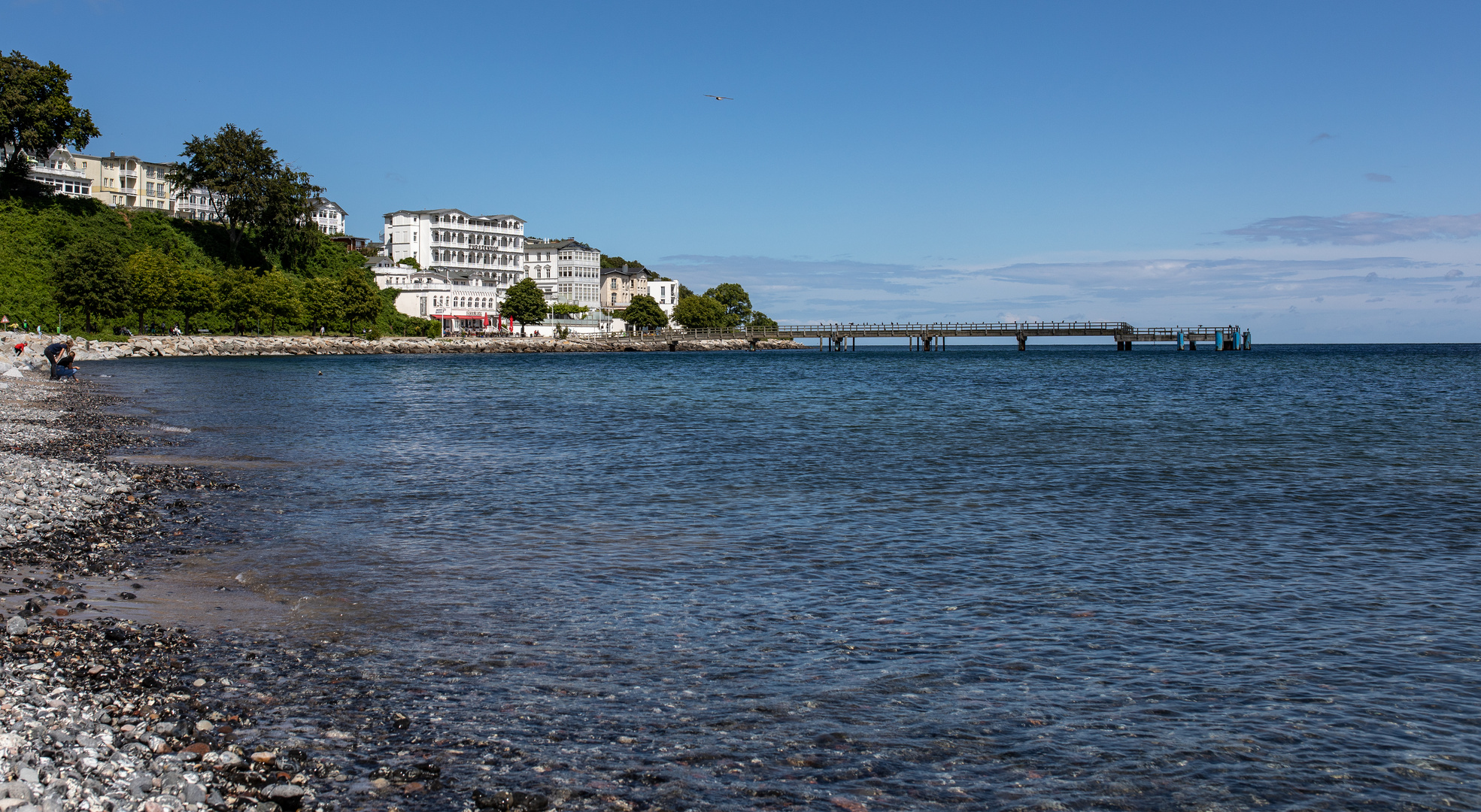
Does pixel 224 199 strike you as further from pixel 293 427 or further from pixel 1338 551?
pixel 1338 551

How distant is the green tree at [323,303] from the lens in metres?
120

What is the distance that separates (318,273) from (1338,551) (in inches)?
5492

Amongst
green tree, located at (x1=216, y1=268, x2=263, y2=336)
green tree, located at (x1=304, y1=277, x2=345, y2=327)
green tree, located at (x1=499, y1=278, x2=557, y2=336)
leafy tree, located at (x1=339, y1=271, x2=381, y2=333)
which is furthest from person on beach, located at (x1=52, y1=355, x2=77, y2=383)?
green tree, located at (x1=499, y1=278, x2=557, y2=336)

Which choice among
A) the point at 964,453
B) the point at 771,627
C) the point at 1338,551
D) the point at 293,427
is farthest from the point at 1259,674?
the point at 293,427

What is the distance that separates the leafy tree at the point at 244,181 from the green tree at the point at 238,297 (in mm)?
15438

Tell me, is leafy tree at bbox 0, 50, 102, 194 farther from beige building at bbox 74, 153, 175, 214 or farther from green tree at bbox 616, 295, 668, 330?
green tree at bbox 616, 295, 668, 330

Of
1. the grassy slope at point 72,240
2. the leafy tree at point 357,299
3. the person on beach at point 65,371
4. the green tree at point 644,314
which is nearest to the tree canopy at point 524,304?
the grassy slope at point 72,240

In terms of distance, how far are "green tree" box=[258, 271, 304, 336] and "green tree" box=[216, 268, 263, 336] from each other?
70cm

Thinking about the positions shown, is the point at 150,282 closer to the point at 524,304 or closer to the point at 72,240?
the point at 72,240

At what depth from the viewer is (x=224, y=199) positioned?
424 ft

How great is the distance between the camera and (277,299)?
4387 inches

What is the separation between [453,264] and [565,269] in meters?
21.9

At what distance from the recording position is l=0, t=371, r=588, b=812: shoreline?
6.04 m

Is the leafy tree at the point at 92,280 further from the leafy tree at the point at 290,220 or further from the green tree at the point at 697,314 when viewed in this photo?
the green tree at the point at 697,314
